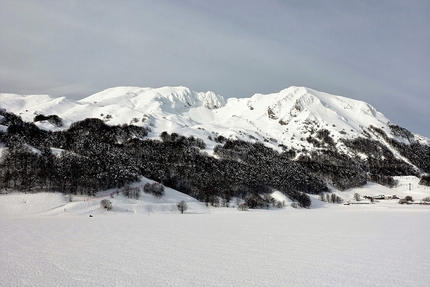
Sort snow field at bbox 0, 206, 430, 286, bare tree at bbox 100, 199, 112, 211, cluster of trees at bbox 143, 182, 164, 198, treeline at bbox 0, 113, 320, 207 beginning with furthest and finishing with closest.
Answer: cluster of trees at bbox 143, 182, 164, 198 → treeline at bbox 0, 113, 320, 207 → bare tree at bbox 100, 199, 112, 211 → snow field at bbox 0, 206, 430, 286

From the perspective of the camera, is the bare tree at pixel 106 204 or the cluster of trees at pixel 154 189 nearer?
the bare tree at pixel 106 204

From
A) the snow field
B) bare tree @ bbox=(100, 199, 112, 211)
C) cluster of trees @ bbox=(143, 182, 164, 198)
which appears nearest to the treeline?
cluster of trees @ bbox=(143, 182, 164, 198)

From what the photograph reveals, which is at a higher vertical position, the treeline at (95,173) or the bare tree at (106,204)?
the treeline at (95,173)

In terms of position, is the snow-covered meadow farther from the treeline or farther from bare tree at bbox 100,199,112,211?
the treeline

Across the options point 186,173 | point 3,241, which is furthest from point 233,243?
point 186,173

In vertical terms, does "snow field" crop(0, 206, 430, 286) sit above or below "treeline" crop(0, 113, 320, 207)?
below

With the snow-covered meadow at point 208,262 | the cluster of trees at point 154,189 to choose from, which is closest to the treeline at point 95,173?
the cluster of trees at point 154,189

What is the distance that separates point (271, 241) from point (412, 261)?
12.7 m

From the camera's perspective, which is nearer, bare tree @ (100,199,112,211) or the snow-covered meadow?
the snow-covered meadow

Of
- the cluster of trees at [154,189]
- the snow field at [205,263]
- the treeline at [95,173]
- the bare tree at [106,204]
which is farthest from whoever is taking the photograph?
the cluster of trees at [154,189]

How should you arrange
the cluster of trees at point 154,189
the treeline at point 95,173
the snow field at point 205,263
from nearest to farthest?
the snow field at point 205,263 → the treeline at point 95,173 → the cluster of trees at point 154,189

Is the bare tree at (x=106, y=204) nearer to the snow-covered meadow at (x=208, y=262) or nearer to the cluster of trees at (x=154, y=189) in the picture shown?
the cluster of trees at (x=154, y=189)

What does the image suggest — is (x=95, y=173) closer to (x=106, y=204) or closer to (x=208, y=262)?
(x=106, y=204)

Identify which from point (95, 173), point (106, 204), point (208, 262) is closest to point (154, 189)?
point (95, 173)
